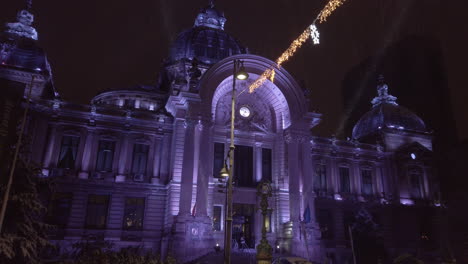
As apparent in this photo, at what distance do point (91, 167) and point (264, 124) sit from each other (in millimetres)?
14571

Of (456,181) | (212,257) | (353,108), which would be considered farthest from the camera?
(353,108)

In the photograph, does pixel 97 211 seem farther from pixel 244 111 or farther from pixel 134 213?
pixel 244 111

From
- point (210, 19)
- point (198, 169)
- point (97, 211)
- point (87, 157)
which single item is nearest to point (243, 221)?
point (198, 169)

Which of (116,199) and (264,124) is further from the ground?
(264,124)

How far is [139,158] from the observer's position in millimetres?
30375

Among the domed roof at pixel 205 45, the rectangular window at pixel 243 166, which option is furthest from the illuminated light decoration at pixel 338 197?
the domed roof at pixel 205 45

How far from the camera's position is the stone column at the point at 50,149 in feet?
89.9

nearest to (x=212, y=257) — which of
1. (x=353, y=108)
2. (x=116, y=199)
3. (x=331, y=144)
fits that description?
(x=116, y=199)

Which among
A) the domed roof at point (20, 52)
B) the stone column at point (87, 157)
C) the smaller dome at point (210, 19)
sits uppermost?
the smaller dome at point (210, 19)

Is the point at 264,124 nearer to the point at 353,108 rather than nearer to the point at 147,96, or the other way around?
the point at 147,96

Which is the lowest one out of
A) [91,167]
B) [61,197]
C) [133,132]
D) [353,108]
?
[61,197]

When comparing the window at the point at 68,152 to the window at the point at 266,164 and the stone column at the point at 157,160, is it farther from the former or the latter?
the window at the point at 266,164

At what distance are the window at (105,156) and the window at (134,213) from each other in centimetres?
306

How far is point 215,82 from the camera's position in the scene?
30.9 metres
